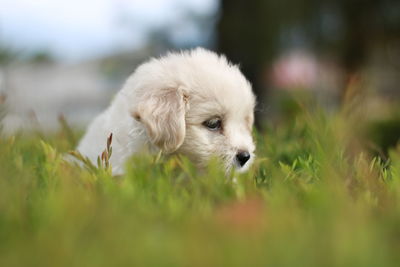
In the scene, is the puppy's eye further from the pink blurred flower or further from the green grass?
the pink blurred flower

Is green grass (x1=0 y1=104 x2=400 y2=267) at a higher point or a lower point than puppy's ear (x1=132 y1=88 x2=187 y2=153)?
lower

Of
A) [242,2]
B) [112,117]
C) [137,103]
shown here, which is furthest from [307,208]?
[242,2]

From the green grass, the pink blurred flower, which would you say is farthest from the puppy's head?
the pink blurred flower

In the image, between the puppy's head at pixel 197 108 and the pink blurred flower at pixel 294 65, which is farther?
the pink blurred flower at pixel 294 65

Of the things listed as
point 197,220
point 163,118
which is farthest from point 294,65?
point 197,220

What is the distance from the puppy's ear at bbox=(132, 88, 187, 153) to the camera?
329 cm

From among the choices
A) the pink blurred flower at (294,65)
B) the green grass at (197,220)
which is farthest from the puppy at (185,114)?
the pink blurred flower at (294,65)

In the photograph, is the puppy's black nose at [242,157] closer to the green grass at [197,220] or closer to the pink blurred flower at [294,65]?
the green grass at [197,220]

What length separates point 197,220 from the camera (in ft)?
5.62

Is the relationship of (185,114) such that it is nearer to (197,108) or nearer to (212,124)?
(197,108)

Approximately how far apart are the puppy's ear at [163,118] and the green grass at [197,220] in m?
0.73

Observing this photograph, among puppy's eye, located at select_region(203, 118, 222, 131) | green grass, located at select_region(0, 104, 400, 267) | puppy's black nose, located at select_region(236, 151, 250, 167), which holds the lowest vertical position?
puppy's black nose, located at select_region(236, 151, 250, 167)

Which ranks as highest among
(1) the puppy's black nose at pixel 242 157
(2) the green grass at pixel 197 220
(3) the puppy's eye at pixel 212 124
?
(3) the puppy's eye at pixel 212 124

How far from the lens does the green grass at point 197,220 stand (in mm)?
1416
